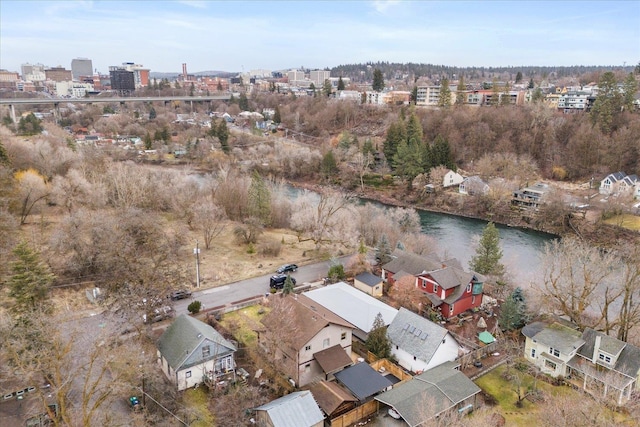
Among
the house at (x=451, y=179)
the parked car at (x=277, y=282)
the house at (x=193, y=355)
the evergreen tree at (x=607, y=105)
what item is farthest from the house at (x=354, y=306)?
the evergreen tree at (x=607, y=105)

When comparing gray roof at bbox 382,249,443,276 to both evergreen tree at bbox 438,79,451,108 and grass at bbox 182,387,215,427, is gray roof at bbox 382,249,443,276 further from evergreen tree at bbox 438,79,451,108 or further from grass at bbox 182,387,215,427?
evergreen tree at bbox 438,79,451,108

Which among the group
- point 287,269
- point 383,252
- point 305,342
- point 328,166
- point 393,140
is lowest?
point 287,269

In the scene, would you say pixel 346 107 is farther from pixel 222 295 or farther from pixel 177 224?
pixel 222 295

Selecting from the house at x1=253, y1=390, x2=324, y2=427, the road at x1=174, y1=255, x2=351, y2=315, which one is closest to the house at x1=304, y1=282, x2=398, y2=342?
the road at x1=174, y1=255, x2=351, y2=315

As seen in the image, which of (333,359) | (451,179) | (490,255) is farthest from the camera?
(451,179)

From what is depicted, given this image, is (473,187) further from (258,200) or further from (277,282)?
(277,282)

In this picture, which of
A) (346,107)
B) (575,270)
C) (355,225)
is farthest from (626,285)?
(346,107)

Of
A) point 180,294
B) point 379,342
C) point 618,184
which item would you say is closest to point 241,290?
point 180,294

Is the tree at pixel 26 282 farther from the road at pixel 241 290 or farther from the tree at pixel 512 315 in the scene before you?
the tree at pixel 512 315
